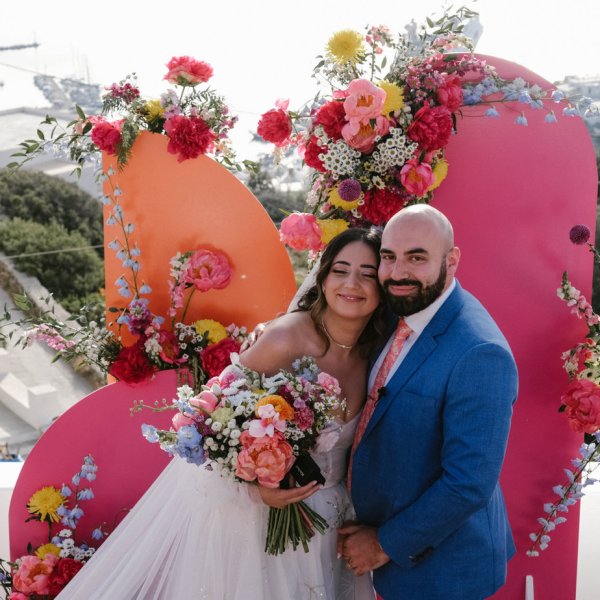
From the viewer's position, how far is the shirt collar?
98.0 inches

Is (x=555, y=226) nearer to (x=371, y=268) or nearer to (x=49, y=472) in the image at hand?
(x=371, y=268)

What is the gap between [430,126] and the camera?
2938 millimetres

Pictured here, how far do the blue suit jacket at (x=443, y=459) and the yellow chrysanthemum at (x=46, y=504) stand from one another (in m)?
1.44

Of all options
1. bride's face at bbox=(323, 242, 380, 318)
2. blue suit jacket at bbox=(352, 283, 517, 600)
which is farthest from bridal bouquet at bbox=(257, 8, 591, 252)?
blue suit jacket at bbox=(352, 283, 517, 600)

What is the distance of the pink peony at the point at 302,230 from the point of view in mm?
3104

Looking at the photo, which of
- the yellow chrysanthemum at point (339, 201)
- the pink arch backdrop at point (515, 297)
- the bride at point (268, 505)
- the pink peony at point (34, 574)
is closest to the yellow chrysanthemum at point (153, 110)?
the pink arch backdrop at point (515, 297)

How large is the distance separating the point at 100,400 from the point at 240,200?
3.62ft

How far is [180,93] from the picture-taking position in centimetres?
340

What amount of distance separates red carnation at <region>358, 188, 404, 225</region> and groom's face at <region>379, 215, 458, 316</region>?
1.76 ft

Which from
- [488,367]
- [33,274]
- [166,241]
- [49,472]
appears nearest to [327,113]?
[166,241]

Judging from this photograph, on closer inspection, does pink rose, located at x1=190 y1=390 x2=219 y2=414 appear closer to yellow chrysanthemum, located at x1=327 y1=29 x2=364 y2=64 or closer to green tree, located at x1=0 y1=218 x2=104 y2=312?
yellow chrysanthemum, located at x1=327 y1=29 x2=364 y2=64

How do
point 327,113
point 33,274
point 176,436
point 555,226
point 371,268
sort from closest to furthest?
point 176,436
point 371,268
point 327,113
point 555,226
point 33,274

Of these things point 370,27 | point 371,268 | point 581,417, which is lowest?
point 581,417

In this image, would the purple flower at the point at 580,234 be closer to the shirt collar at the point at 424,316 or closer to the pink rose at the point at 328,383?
the shirt collar at the point at 424,316
